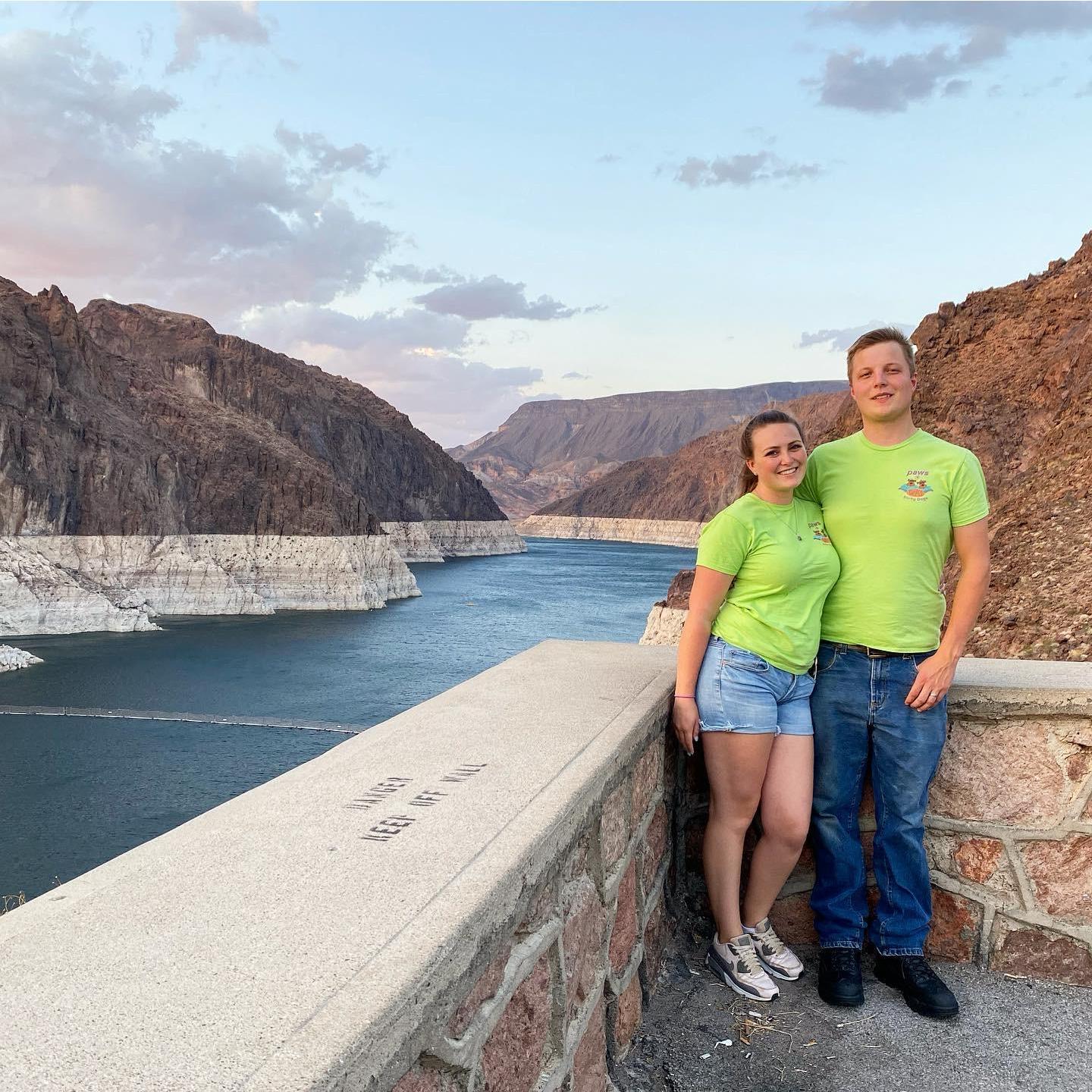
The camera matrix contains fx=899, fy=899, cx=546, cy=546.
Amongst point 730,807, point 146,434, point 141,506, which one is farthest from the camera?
point 146,434

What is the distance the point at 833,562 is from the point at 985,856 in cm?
127

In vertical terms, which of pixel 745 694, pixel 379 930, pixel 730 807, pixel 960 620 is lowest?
pixel 730 807

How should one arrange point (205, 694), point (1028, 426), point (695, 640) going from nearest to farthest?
point (695, 640), point (1028, 426), point (205, 694)

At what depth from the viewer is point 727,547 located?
9.39ft

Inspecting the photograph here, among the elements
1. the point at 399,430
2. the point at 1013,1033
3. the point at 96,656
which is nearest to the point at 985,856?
the point at 1013,1033

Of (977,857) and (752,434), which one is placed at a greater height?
(752,434)

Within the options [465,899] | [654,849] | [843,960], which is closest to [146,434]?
[654,849]

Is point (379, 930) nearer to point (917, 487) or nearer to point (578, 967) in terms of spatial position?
point (578, 967)

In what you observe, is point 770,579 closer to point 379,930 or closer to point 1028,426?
point 379,930

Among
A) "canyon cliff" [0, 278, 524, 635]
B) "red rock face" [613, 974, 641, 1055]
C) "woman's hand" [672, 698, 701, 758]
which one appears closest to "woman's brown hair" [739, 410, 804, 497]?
"woman's hand" [672, 698, 701, 758]

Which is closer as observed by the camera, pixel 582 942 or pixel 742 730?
pixel 582 942

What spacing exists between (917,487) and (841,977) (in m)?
1.68

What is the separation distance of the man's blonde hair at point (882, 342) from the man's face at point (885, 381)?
1cm

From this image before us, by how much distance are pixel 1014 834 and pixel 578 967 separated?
1804 millimetres
